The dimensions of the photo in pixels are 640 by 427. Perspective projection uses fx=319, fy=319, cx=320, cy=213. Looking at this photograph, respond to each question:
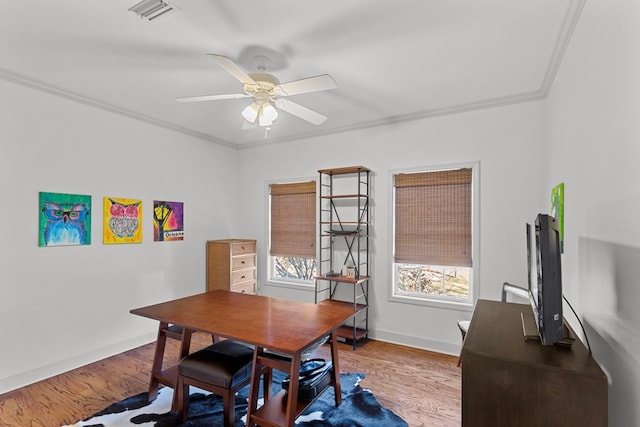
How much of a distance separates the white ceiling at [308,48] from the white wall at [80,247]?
0.36 meters

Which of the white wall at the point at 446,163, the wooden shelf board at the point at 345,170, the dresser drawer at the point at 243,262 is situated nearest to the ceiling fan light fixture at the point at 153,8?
the wooden shelf board at the point at 345,170

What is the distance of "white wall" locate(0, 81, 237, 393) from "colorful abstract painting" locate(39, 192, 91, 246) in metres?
0.06

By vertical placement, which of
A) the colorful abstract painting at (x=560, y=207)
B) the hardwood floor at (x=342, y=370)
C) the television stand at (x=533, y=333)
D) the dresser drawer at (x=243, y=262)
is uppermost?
the colorful abstract painting at (x=560, y=207)

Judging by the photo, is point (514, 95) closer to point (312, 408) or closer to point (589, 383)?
point (589, 383)

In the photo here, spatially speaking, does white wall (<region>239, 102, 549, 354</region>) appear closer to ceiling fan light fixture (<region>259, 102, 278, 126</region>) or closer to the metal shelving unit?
the metal shelving unit

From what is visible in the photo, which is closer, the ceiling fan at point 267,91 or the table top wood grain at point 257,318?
the table top wood grain at point 257,318

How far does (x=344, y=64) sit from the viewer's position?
2.54 meters

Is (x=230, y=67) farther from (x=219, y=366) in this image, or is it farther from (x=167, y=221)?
(x=167, y=221)

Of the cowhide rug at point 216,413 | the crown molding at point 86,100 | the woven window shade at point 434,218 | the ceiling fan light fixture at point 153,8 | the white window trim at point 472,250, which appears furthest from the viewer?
the woven window shade at point 434,218

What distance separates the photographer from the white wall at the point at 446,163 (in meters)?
3.16

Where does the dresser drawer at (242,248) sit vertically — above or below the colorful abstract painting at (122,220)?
below

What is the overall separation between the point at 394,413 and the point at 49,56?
3.78 metres

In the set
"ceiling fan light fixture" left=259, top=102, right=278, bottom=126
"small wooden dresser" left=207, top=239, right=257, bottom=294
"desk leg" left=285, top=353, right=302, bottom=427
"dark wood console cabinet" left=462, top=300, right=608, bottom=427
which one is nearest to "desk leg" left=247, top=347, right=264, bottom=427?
"desk leg" left=285, top=353, right=302, bottom=427

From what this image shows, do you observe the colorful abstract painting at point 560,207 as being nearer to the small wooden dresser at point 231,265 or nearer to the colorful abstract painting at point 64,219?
the small wooden dresser at point 231,265
